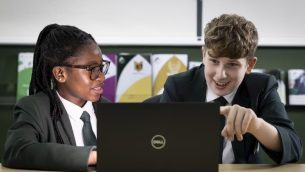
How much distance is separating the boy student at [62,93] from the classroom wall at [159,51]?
3.08 ft

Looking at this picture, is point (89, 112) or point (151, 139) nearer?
point (151, 139)

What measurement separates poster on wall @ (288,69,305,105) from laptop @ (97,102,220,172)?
163 cm

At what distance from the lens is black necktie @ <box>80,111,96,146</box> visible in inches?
58.2

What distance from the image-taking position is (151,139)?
100cm

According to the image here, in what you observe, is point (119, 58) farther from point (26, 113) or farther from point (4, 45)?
point (26, 113)

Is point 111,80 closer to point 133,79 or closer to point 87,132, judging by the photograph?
point 133,79

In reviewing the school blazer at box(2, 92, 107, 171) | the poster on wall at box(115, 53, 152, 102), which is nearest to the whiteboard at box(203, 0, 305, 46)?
the poster on wall at box(115, 53, 152, 102)

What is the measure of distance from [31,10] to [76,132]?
1.34 meters

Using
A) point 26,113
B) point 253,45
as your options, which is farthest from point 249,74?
point 26,113

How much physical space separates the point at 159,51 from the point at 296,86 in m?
0.80

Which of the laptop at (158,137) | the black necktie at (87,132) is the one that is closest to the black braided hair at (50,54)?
the black necktie at (87,132)

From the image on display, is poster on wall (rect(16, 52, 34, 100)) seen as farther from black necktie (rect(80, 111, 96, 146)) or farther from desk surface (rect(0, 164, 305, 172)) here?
desk surface (rect(0, 164, 305, 172))

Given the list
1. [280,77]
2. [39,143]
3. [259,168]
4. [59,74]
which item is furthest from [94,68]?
[280,77]

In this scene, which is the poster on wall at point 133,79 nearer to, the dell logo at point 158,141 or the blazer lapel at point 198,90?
the blazer lapel at point 198,90
